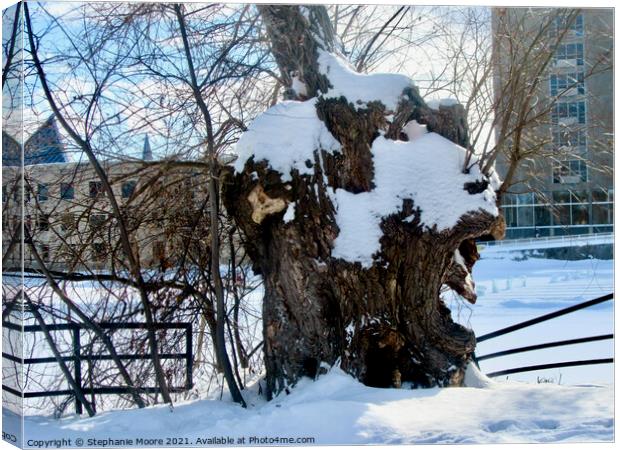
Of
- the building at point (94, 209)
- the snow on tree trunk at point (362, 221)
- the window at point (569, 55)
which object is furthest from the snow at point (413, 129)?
the building at point (94, 209)

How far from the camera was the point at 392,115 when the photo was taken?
5441 mm

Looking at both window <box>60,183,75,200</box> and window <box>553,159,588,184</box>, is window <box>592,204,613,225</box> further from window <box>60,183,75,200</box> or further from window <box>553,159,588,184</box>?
window <box>60,183,75,200</box>

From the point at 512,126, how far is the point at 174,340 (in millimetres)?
2813

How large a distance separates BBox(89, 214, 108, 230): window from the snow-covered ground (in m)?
1.26

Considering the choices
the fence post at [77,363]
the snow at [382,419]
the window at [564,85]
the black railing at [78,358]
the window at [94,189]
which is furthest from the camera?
the window at [564,85]

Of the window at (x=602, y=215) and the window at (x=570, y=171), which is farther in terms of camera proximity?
the window at (x=570, y=171)

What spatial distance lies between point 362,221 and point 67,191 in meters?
1.95

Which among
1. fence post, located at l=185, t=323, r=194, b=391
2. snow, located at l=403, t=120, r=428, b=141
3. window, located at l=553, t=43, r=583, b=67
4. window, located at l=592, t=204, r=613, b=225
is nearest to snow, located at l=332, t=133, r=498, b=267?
snow, located at l=403, t=120, r=428, b=141

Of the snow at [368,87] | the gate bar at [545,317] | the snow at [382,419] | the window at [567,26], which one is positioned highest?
the window at [567,26]

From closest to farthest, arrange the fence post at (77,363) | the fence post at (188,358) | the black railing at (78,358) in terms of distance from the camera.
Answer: the black railing at (78,358)
the fence post at (77,363)
the fence post at (188,358)

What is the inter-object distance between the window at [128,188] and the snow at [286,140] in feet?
2.36

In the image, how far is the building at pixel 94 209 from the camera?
16.7ft

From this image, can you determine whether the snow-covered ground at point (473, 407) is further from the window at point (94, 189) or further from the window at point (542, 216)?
the window at point (94, 189)

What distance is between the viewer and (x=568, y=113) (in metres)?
5.84
